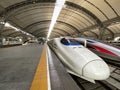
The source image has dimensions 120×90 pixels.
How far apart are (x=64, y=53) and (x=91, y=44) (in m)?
3.76

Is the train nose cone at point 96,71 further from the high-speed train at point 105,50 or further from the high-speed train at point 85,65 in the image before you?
the high-speed train at point 105,50

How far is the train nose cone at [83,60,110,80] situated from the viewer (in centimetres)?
499

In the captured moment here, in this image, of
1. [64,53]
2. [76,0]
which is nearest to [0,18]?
[76,0]

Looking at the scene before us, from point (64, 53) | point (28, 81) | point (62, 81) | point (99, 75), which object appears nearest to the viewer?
point (28, 81)

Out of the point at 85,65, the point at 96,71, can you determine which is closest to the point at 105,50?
the point at 85,65

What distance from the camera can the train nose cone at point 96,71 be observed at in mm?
4988

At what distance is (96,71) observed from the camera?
5012 mm

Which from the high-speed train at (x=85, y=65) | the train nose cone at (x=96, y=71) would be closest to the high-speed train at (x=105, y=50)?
the high-speed train at (x=85, y=65)

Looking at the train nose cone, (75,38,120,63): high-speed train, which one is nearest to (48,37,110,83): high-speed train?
the train nose cone

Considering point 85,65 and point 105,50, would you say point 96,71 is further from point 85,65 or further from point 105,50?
point 105,50

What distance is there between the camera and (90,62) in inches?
212

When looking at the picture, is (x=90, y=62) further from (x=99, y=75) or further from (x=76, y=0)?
(x=76, y=0)

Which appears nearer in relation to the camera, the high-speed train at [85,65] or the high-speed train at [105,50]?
the high-speed train at [85,65]

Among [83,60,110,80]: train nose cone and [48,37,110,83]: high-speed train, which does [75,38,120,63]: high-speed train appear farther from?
[83,60,110,80]: train nose cone
